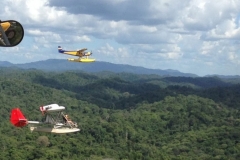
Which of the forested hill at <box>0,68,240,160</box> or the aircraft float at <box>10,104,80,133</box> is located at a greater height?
the aircraft float at <box>10,104,80,133</box>

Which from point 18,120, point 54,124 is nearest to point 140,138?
point 54,124

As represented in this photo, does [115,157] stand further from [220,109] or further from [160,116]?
[220,109]

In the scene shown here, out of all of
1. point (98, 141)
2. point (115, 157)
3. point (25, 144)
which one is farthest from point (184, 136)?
point (25, 144)

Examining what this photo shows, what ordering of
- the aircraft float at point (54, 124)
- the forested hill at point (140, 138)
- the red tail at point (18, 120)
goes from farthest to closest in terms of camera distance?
the forested hill at point (140, 138)
the aircraft float at point (54, 124)
the red tail at point (18, 120)

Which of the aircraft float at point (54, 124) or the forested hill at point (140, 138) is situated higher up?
the aircraft float at point (54, 124)

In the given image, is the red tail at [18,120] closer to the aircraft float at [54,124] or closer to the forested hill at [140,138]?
the aircraft float at [54,124]

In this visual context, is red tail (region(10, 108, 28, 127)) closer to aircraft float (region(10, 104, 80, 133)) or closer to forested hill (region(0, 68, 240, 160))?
aircraft float (region(10, 104, 80, 133))

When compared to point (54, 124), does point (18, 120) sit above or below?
above

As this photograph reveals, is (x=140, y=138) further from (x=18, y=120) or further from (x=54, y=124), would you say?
(x=18, y=120)

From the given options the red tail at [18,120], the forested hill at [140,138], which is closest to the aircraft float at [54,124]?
the red tail at [18,120]

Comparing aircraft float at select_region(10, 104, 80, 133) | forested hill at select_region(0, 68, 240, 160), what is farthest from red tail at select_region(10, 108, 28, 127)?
forested hill at select_region(0, 68, 240, 160)

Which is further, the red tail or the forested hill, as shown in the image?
the forested hill
